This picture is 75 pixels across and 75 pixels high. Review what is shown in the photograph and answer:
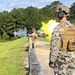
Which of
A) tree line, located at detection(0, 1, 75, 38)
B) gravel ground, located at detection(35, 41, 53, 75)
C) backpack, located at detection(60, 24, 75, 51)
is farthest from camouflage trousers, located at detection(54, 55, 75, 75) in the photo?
tree line, located at detection(0, 1, 75, 38)

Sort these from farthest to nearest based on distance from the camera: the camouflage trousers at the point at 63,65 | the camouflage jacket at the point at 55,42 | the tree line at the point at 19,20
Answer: the tree line at the point at 19,20, the camouflage trousers at the point at 63,65, the camouflage jacket at the point at 55,42

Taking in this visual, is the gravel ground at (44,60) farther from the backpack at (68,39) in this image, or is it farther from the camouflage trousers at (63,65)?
the backpack at (68,39)

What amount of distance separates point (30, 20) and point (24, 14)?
4.41 metres

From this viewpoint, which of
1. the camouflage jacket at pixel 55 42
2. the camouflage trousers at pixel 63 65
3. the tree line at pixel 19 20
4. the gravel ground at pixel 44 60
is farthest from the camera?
the tree line at pixel 19 20

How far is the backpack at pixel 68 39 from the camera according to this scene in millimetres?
6281

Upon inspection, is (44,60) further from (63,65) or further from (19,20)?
(19,20)

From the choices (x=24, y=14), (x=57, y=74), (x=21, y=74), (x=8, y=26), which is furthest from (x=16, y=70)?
(x=24, y=14)

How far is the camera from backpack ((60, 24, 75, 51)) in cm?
628

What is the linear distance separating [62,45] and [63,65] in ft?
1.31

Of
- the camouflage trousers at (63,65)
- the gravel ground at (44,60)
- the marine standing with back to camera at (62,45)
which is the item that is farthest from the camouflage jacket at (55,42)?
the gravel ground at (44,60)

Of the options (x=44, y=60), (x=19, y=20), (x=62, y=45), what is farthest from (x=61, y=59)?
(x=19, y=20)

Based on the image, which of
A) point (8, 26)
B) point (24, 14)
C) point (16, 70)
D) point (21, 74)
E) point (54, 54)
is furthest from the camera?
point (24, 14)

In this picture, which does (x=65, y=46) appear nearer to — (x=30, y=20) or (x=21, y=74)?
(x=21, y=74)

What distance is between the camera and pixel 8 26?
9656 centimetres
